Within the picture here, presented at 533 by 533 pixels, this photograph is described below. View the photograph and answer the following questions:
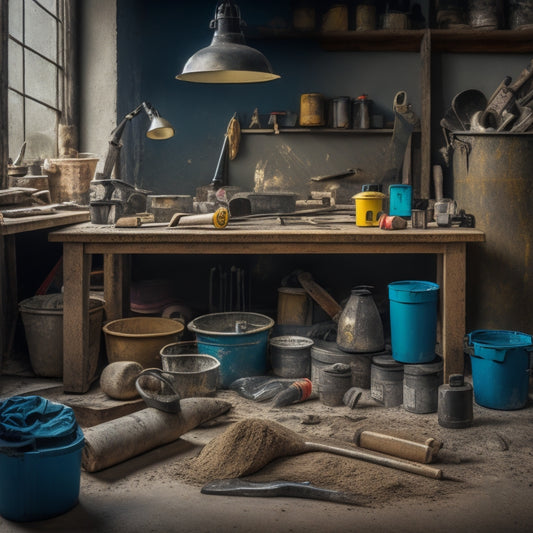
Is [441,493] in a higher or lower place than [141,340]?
lower

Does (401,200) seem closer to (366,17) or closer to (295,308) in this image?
(295,308)

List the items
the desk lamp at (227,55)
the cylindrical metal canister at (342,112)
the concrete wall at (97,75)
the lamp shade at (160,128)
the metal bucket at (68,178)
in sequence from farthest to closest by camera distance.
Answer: the cylindrical metal canister at (342,112), the concrete wall at (97,75), the metal bucket at (68,178), the lamp shade at (160,128), the desk lamp at (227,55)

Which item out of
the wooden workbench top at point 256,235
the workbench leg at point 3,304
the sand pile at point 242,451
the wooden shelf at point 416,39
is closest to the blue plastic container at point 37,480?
the sand pile at point 242,451

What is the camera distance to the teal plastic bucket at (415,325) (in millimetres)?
4082

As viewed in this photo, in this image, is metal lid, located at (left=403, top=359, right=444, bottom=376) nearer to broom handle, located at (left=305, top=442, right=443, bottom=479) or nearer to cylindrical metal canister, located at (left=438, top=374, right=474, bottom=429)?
cylindrical metal canister, located at (left=438, top=374, right=474, bottom=429)

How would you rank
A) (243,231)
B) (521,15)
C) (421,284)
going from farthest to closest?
(521,15) < (421,284) < (243,231)

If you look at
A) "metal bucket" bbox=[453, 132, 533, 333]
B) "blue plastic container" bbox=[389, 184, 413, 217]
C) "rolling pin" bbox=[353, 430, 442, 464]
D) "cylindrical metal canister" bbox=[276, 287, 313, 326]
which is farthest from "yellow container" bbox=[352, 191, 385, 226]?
"rolling pin" bbox=[353, 430, 442, 464]

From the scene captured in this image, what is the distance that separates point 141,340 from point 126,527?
5.81 feet

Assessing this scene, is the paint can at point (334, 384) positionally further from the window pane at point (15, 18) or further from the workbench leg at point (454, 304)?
the window pane at point (15, 18)

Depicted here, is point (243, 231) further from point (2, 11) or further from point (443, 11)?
point (443, 11)

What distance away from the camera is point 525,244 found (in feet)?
14.8

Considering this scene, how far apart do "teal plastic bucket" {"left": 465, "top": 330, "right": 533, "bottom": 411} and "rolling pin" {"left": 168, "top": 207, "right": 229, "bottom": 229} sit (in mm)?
1606

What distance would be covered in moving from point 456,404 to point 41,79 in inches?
149

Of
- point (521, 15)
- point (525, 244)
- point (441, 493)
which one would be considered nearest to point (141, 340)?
point (441, 493)
